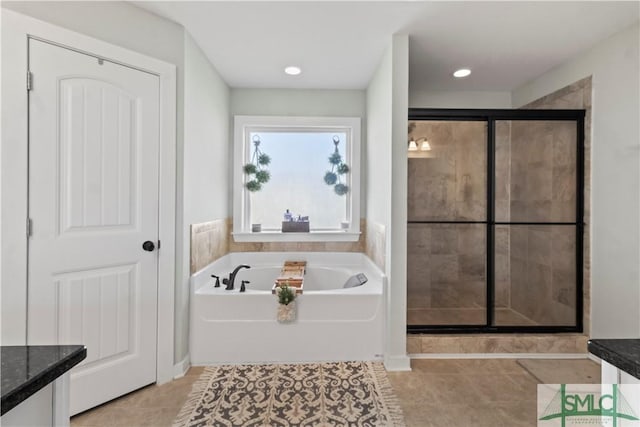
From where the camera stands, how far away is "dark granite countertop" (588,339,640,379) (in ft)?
2.50

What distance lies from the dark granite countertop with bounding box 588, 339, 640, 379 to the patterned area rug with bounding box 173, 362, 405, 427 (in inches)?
49.5

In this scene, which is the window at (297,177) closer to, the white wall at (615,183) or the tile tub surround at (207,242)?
the tile tub surround at (207,242)

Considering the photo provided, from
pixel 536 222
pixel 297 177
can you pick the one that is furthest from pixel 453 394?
pixel 297 177

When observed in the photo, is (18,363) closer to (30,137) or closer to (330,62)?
(30,137)

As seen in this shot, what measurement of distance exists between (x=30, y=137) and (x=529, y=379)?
3.37m

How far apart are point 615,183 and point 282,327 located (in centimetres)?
268

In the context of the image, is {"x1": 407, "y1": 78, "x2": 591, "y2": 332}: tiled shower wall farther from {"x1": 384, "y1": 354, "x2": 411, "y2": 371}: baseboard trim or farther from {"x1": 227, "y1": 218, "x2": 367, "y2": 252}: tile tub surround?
{"x1": 384, "y1": 354, "x2": 411, "y2": 371}: baseboard trim

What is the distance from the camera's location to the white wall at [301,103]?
341cm

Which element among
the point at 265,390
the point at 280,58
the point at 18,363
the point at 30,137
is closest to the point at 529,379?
the point at 265,390

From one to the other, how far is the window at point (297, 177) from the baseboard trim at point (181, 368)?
1.36 meters

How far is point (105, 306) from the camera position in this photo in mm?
1926

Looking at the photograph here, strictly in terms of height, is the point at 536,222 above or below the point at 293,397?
above

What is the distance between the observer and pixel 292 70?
115 inches

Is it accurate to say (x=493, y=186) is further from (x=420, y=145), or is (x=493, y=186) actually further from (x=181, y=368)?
(x=181, y=368)
